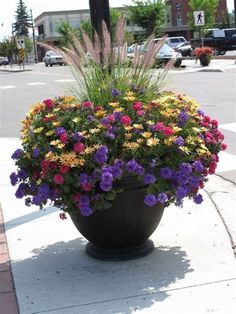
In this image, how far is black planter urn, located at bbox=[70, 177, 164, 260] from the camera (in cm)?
407

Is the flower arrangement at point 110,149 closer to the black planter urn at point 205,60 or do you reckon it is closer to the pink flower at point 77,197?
the pink flower at point 77,197

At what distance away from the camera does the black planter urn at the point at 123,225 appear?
4074 millimetres

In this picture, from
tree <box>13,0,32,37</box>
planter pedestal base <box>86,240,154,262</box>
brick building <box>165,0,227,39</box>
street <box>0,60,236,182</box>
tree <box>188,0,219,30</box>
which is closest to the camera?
planter pedestal base <box>86,240,154,262</box>

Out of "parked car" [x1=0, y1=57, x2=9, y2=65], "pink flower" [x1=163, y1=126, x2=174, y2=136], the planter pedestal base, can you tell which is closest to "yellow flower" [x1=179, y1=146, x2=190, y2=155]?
"pink flower" [x1=163, y1=126, x2=174, y2=136]

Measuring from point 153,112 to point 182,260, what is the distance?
1.15 metres

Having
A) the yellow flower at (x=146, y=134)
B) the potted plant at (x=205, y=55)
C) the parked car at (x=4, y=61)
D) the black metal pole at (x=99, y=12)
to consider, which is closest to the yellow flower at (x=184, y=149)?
the yellow flower at (x=146, y=134)

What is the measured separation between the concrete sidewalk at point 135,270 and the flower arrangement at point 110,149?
0.52m

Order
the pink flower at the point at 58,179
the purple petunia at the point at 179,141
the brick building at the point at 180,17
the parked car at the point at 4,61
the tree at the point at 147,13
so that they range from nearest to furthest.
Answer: the pink flower at the point at 58,179 < the purple petunia at the point at 179,141 < the tree at the point at 147,13 < the parked car at the point at 4,61 < the brick building at the point at 180,17

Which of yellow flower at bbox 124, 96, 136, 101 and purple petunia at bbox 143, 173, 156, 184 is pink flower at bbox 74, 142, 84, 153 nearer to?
purple petunia at bbox 143, 173, 156, 184

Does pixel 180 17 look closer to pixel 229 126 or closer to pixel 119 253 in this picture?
pixel 229 126

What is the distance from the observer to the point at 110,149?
3889 mm

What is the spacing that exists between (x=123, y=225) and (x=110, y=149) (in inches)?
24.6

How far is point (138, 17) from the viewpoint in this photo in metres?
58.2

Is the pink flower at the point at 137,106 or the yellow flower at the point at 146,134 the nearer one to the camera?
the yellow flower at the point at 146,134
